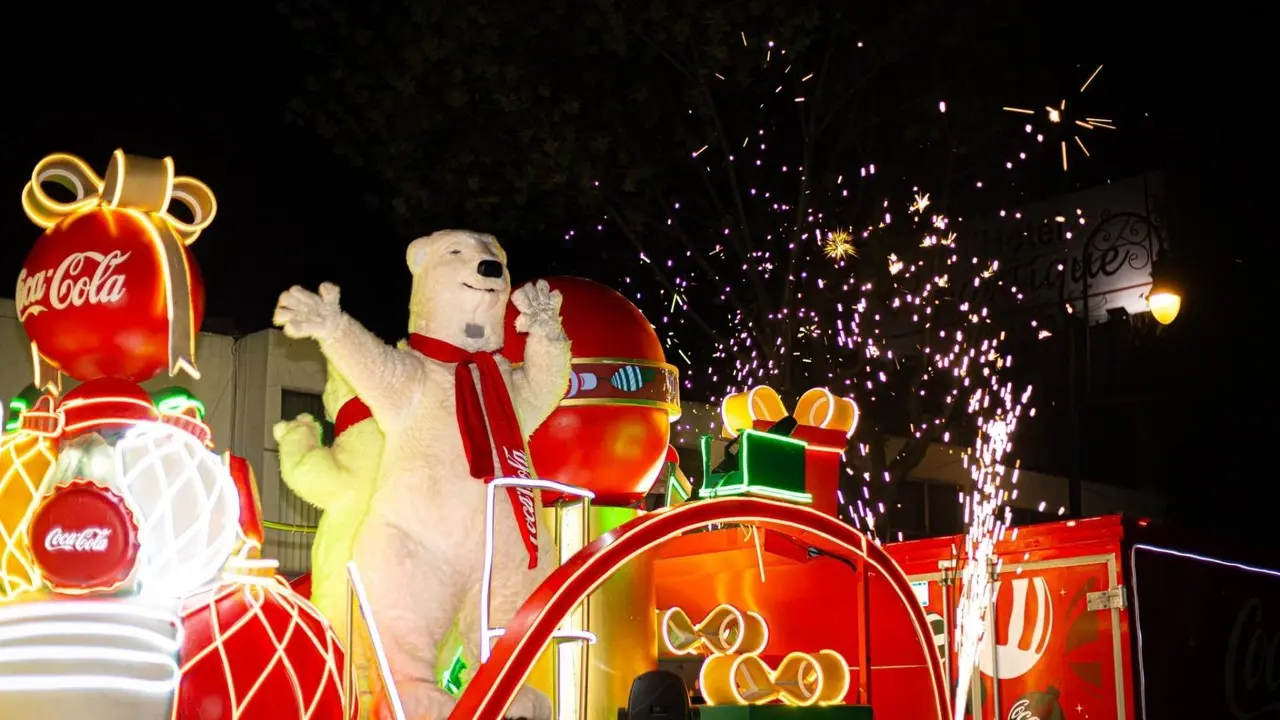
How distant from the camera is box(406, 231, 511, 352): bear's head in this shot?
4348 mm

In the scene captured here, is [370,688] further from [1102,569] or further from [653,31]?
[653,31]

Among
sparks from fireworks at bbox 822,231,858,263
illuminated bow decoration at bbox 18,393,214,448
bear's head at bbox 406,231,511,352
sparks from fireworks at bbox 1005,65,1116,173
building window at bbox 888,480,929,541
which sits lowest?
illuminated bow decoration at bbox 18,393,214,448

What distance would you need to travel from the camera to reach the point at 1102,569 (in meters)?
5.36

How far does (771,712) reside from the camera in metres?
4.38

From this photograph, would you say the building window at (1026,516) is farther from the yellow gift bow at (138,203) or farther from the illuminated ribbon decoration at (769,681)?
the yellow gift bow at (138,203)

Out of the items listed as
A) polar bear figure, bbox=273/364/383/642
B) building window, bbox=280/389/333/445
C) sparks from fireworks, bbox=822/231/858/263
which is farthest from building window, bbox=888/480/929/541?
polar bear figure, bbox=273/364/383/642

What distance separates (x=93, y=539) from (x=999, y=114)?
8.62 m

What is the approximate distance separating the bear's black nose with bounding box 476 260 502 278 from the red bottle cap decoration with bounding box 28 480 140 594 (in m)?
1.71

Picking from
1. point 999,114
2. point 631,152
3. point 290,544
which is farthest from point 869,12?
point 290,544

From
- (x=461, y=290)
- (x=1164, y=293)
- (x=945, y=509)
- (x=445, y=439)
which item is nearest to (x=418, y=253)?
(x=461, y=290)

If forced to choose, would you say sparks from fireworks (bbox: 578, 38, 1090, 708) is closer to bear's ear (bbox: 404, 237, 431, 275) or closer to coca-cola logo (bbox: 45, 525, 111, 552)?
bear's ear (bbox: 404, 237, 431, 275)

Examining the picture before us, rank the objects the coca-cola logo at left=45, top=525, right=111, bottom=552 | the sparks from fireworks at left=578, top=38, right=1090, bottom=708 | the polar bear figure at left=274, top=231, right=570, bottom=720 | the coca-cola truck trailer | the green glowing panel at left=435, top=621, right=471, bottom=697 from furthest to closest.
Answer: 1. the sparks from fireworks at left=578, top=38, right=1090, bottom=708
2. the coca-cola truck trailer
3. the green glowing panel at left=435, top=621, right=471, bottom=697
4. the polar bear figure at left=274, top=231, right=570, bottom=720
5. the coca-cola logo at left=45, top=525, right=111, bottom=552

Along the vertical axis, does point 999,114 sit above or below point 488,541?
above

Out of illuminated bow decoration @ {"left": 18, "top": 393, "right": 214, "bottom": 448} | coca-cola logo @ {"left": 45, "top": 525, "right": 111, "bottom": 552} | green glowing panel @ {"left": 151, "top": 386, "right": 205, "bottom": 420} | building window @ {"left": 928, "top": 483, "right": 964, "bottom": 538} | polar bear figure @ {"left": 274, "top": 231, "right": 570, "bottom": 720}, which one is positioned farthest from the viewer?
building window @ {"left": 928, "top": 483, "right": 964, "bottom": 538}
